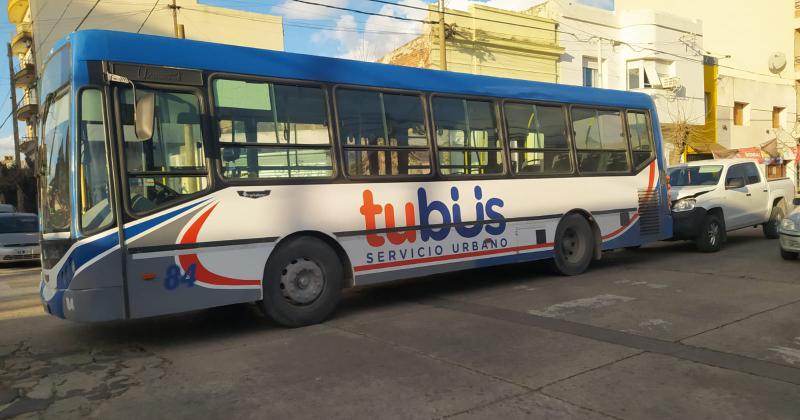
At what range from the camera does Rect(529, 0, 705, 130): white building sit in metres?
25.6

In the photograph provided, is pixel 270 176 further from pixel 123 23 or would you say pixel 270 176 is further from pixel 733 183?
pixel 123 23

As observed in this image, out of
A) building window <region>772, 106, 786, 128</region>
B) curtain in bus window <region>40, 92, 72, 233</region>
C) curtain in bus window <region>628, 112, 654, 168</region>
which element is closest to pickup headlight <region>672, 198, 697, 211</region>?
curtain in bus window <region>628, 112, 654, 168</region>

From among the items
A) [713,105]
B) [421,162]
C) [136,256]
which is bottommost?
[136,256]

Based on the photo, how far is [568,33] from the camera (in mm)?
25484

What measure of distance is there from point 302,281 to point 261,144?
157 cm

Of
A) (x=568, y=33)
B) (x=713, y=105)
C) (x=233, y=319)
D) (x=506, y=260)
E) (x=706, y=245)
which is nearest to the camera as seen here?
(x=233, y=319)

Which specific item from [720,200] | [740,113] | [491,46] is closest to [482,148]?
[720,200]

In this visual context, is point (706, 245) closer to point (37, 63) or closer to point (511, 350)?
point (511, 350)

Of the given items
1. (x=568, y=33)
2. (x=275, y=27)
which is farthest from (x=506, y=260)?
(x=275, y=27)

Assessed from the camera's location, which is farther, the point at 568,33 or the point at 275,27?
the point at 275,27

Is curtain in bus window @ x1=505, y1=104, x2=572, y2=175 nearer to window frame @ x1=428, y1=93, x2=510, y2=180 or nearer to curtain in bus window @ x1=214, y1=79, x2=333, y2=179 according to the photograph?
window frame @ x1=428, y1=93, x2=510, y2=180

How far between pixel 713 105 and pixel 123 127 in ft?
105

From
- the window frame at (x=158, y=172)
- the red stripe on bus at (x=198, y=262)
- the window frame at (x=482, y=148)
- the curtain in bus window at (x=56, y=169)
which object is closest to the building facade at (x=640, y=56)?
the window frame at (x=482, y=148)

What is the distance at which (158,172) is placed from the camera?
226 inches
